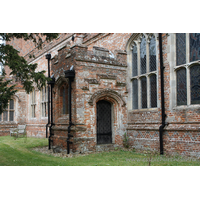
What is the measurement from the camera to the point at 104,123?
408 inches

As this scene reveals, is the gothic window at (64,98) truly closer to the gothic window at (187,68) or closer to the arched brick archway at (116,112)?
the arched brick archway at (116,112)

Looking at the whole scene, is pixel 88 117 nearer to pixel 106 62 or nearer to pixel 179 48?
pixel 106 62

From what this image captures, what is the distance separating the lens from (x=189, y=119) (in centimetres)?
781

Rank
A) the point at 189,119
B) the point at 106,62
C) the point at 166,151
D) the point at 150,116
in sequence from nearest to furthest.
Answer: the point at 189,119 → the point at 166,151 → the point at 150,116 → the point at 106,62

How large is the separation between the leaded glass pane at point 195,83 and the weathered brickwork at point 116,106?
30cm

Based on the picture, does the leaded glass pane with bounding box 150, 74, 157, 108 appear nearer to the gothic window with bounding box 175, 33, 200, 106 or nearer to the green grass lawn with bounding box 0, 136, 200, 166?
the gothic window with bounding box 175, 33, 200, 106

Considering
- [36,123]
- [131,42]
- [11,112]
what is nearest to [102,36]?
[131,42]

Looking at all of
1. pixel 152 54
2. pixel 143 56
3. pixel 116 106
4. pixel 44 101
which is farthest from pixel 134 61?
pixel 44 101

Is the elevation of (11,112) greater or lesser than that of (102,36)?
lesser

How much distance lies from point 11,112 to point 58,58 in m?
11.5

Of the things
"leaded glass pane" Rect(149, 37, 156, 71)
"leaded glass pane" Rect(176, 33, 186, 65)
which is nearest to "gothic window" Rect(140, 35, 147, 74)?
"leaded glass pane" Rect(149, 37, 156, 71)

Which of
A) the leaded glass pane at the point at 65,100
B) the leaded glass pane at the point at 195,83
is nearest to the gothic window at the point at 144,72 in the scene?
the leaded glass pane at the point at 195,83

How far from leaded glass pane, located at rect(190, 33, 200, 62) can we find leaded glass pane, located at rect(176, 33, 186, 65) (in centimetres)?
34

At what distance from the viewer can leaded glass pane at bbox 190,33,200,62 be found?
782 centimetres
